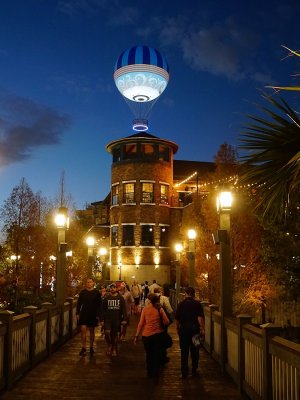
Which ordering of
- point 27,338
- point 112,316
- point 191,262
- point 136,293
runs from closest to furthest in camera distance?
point 27,338 < point 112,316 < point 191,262 < point 136,293

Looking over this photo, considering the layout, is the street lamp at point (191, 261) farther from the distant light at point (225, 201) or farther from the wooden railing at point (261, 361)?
the wooden railing at point (261, 361)

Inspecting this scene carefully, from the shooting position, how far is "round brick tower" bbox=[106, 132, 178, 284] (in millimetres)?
47688

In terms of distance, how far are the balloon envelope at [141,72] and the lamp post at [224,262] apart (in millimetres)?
25033

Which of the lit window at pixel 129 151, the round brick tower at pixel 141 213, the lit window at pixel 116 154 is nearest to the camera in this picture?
the round brick tower at pixel 141 213

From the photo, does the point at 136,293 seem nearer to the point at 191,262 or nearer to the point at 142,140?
the point at 191,262

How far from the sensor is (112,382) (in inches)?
379

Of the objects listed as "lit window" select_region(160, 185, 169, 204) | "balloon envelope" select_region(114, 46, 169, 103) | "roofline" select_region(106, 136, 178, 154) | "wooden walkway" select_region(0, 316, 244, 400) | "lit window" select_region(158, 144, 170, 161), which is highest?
"balloon envelope" select_region(114, 46, 169, 103)

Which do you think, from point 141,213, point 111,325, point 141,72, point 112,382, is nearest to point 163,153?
point 141,213

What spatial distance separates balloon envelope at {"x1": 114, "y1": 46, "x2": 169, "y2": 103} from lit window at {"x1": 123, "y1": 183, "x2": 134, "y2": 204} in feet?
40.1

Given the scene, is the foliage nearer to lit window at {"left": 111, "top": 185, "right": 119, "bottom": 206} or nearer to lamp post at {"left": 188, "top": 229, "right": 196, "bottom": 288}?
lamp post at {"left": 188, "top": 229, "right": 196, "bottom": 288}

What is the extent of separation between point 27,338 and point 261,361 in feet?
16.1

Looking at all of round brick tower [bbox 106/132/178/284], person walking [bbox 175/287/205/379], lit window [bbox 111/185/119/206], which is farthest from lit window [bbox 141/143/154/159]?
person walking [bbox 175/287/205/379]

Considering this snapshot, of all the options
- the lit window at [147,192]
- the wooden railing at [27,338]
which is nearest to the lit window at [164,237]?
the lit window at [147,192]

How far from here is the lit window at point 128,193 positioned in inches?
1914
